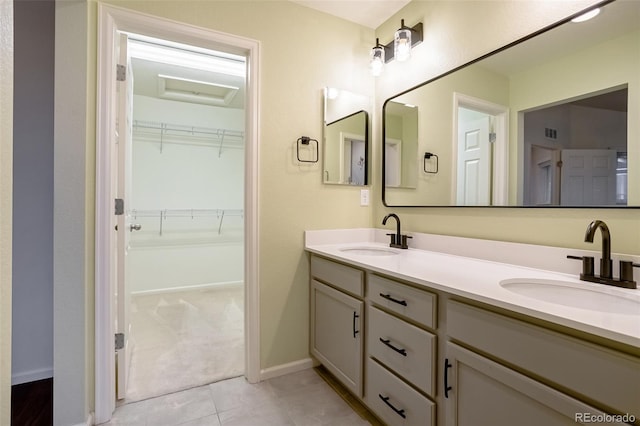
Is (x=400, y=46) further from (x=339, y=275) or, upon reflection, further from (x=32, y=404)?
(x=32, y=404)

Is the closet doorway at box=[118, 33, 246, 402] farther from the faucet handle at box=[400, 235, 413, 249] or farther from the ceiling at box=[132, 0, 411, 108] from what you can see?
the faucet handle at box=[400, 235, 413, 249]

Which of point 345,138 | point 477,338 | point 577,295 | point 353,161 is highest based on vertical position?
point 345,138

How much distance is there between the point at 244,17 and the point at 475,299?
195 centimetres

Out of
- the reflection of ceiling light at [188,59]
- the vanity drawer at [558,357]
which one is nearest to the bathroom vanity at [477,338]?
the vanity drawer at [558,357]

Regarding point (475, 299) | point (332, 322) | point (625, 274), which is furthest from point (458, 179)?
point (332, 322)

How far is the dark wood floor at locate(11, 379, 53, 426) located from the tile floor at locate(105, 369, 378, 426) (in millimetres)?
339

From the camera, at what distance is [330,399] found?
1.71m

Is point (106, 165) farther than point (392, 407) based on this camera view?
Yes

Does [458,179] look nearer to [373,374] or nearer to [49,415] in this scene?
[373,374]

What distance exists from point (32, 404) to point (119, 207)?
1.14 metres

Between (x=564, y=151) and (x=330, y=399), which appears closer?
(x=564, y=151)

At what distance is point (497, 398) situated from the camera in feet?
3.04

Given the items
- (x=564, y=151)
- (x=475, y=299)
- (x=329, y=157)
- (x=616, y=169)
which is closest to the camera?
(x=475, y=299)

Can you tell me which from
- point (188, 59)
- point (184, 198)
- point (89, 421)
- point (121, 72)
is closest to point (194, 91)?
point (188, 59)
